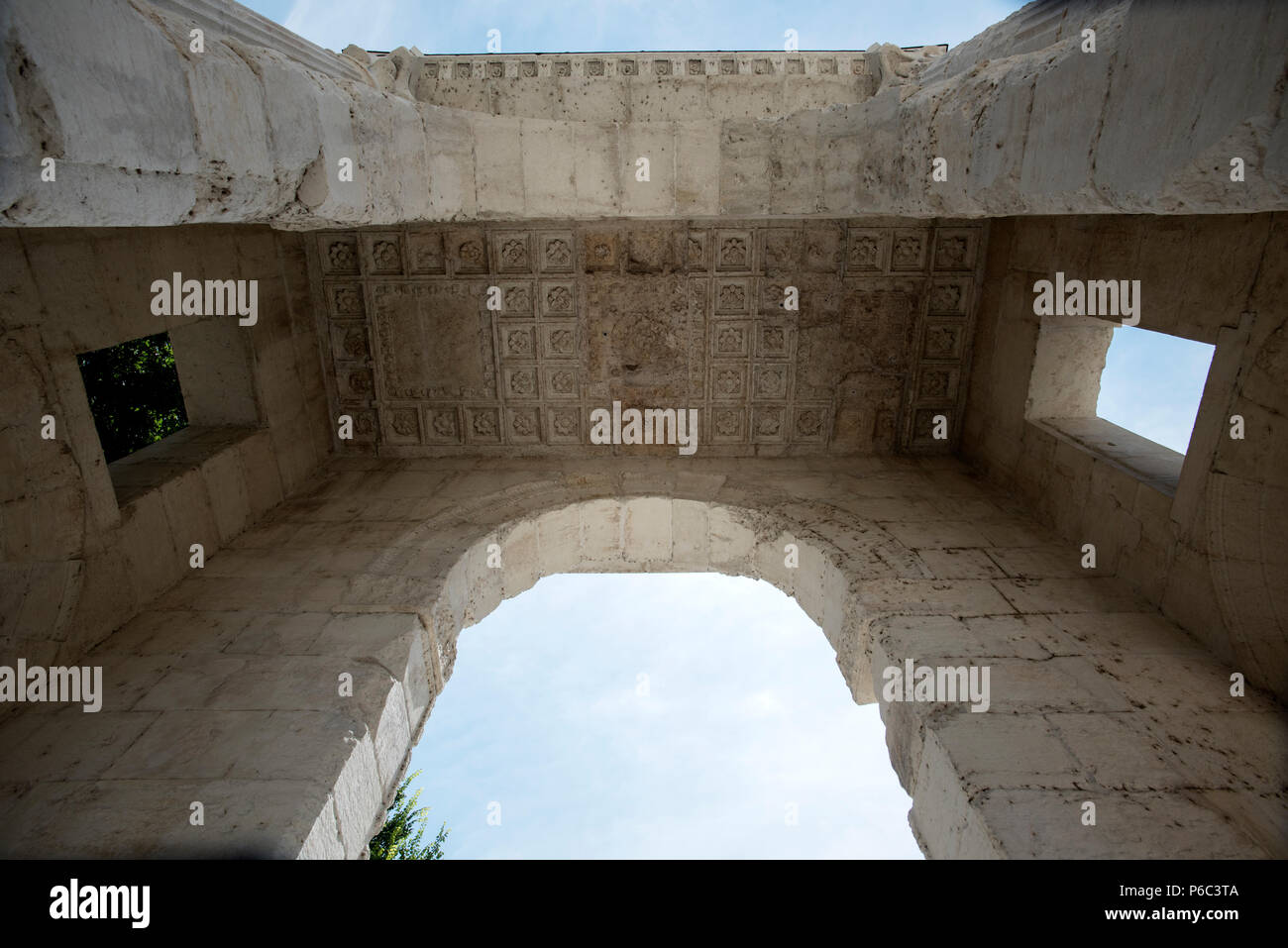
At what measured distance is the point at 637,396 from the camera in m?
6.51

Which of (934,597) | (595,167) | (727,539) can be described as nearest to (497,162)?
(595,167)

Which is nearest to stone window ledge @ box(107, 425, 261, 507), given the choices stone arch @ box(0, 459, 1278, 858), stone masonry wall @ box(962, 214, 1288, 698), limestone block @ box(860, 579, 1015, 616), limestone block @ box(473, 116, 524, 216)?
stone arch @ box(0, 459, 1278, 858)

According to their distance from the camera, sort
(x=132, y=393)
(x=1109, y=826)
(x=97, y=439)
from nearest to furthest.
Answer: (x=1109, y=826)
(x=97, y=439)
(x=132, y=393)

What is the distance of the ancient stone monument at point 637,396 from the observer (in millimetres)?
2703

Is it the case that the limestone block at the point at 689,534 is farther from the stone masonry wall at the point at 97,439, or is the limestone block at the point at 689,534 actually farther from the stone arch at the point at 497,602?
the stone masonry wall at the point at 97,439

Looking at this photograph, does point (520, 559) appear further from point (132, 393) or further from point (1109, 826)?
point (132, 393)

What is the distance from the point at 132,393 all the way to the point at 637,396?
681cm

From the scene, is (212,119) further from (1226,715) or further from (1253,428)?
(1226,715)

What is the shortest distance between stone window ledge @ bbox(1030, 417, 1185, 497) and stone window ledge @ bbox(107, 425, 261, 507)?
6.38m

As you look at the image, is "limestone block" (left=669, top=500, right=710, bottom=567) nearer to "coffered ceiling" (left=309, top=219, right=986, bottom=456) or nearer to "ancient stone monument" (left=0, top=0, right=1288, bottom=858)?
"ancient stone monument" (left=0, top=0, right=1288, bottom=858)

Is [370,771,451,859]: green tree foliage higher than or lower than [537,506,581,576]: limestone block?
lower

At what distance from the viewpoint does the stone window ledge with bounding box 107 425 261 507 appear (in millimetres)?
4602

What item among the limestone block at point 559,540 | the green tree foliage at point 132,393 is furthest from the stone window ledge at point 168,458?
the green tree foliage at point 132,393
